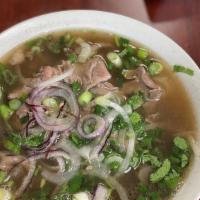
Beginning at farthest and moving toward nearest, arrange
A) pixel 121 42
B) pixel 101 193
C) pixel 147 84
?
pixel 121 42 < pixel 147 84 < pixel 101 193

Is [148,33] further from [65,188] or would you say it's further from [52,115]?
[65,188]

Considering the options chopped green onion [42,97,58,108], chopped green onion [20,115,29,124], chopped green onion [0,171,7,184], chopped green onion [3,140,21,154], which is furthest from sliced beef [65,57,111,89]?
chopped green onion [0,171,7,184]

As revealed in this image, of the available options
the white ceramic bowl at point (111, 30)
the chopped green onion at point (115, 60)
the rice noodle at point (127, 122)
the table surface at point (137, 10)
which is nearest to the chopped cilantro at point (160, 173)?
the rice noodle at point (127, 122)

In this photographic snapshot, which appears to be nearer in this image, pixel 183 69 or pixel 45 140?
pixel 45 140

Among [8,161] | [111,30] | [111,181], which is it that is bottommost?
[111,181]

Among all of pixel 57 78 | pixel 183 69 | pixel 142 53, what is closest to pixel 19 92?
pixel 57 78

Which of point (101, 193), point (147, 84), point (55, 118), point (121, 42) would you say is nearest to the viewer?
point (101, 193)

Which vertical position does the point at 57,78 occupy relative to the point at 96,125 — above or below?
above

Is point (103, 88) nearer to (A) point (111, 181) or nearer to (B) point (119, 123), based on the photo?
(B) point (119, 123)
